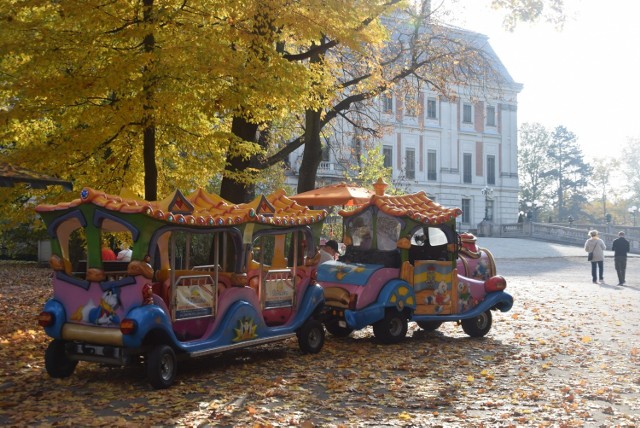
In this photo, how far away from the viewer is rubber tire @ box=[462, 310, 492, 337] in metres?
13.5

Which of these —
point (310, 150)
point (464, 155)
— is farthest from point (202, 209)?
point (464, 155)

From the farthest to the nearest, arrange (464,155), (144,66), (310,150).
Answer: (464,155), (310,150), (144,66)

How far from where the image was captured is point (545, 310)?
57.9 ft

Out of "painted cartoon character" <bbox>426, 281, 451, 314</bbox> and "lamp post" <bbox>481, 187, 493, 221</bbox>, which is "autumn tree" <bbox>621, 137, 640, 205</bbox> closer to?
"lamp post" <bbox>481, 187, 493, 221</bbox>

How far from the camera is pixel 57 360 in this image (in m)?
9.51

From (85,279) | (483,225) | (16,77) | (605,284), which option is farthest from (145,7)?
(483,225)

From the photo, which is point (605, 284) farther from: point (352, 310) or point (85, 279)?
point (85, 279)

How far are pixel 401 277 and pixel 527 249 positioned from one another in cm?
3574

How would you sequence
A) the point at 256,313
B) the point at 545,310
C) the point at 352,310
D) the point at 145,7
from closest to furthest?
the point at 256,313 < the point at 352,310 < the point at 145,7 < the point at 545,310

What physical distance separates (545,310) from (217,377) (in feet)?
33.0

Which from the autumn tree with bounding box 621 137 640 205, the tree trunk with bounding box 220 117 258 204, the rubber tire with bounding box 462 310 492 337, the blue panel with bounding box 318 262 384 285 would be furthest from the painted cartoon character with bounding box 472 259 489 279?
the autumn tree with bounding box 621 137 640 205

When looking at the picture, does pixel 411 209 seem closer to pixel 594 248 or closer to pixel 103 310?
pixel 103 310

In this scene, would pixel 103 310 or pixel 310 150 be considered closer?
pixel 103 310

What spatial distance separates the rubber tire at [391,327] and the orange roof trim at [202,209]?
1946 millimetres
